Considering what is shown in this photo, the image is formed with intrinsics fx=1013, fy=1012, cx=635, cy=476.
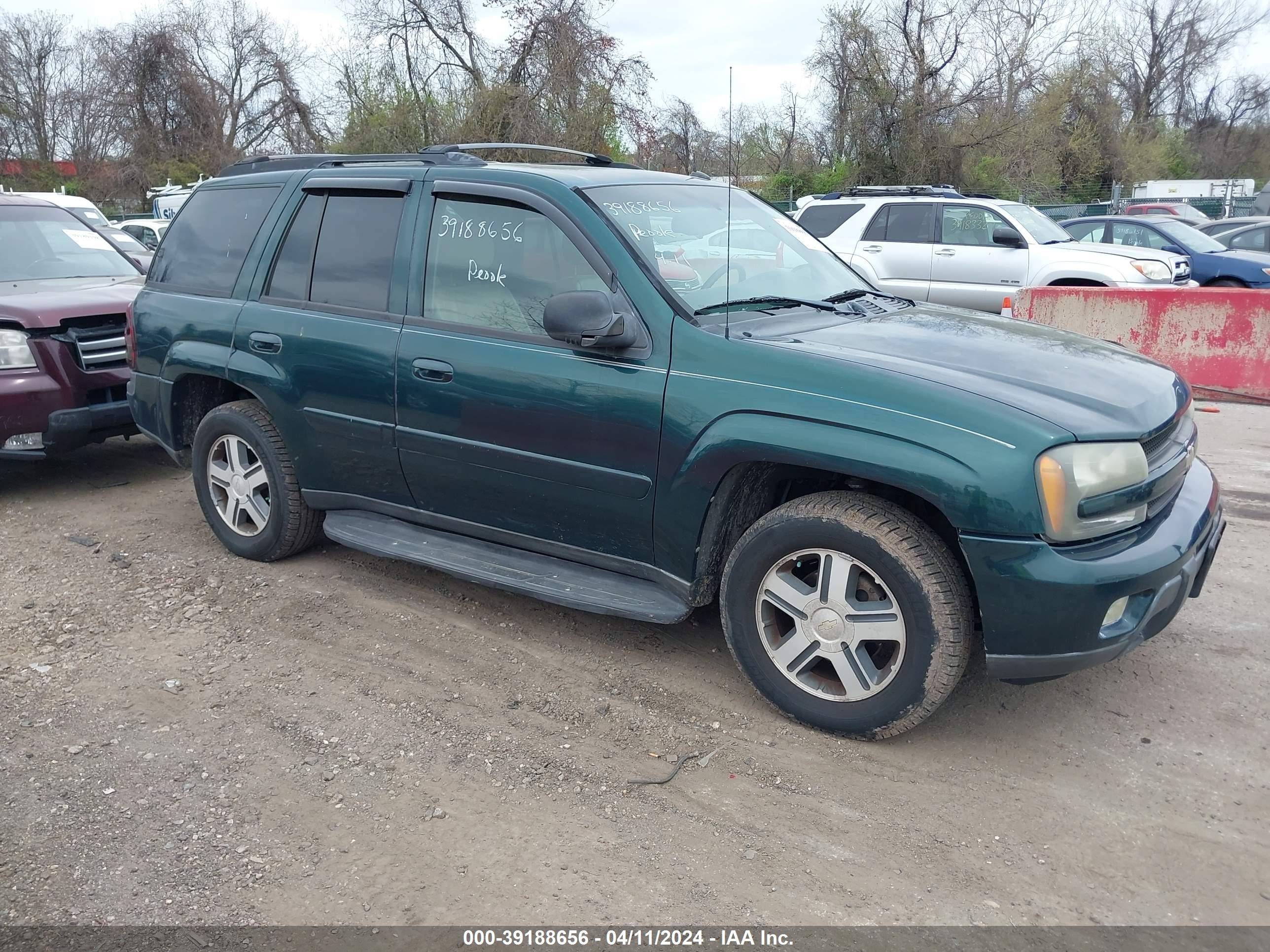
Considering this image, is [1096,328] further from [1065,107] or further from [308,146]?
[308,146]

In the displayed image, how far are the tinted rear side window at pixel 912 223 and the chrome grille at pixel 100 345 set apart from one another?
29.4 ft

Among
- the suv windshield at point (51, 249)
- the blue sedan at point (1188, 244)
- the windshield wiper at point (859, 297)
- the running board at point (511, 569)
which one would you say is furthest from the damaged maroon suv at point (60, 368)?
the blue sedan at point (1188, 244)

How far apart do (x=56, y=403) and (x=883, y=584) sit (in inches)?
208

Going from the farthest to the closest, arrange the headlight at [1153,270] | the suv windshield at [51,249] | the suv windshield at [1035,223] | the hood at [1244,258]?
the hood at [1244,258] < the suv windshield at [1035,223] < the headlight at [1153,270] < the suv windshield at [51,249]

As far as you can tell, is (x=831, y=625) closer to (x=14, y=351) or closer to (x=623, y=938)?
(x=623, y=938)

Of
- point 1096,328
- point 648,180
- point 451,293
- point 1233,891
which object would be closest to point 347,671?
point 451,293

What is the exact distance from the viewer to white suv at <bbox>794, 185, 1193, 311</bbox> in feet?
37.1

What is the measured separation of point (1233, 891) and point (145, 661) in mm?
3878

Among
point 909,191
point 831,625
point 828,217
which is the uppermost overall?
point 909,191

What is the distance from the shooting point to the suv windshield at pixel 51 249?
7.18 metres

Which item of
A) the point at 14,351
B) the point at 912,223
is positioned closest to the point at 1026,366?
the point at 14,351

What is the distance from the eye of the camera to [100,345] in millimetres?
6379

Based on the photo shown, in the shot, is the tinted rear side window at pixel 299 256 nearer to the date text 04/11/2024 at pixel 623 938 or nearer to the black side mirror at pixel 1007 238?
the date text 04/11/2024 at pixel 623 938

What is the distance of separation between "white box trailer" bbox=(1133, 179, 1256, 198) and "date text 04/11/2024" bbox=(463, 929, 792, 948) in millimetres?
35888
